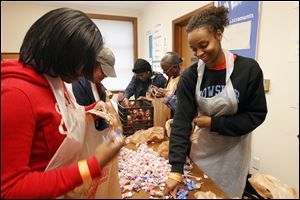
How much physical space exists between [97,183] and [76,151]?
0.32 ft

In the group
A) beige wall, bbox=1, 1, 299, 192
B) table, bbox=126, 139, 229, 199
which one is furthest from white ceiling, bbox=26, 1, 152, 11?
table, bbox=126, 139, 229, 199

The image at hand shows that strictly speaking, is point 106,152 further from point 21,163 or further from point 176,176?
point 176,176

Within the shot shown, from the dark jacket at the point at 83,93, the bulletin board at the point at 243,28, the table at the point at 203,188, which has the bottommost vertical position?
the table at the point at 203,188

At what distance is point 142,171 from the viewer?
31.4 inches

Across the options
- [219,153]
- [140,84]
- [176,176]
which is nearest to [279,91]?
[219,153]

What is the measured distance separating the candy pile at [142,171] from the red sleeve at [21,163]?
282mm

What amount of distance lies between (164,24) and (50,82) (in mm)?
1942

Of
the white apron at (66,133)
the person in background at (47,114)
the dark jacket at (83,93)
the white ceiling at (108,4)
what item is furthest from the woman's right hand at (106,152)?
the white ceiling at (108,4)

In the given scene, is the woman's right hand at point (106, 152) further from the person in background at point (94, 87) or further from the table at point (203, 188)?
the person in background at point (94, 87)

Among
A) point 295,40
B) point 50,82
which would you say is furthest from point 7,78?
point 295,40

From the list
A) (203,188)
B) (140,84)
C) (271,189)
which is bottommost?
(203,188)

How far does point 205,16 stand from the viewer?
77 cm

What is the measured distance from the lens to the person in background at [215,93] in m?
0.75

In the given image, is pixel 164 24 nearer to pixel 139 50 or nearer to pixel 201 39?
pixel 139 50
